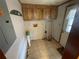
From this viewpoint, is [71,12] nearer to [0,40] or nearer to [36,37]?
[36,37]

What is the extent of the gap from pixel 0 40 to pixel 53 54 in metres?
2.50

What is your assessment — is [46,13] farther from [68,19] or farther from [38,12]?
[68,19]

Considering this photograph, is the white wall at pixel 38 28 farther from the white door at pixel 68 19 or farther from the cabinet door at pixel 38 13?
the white door at pixel 68 19

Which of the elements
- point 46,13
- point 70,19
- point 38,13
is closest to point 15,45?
point 70,19

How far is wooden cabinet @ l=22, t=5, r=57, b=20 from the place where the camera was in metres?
4.12

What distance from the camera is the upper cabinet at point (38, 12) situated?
4.12 m

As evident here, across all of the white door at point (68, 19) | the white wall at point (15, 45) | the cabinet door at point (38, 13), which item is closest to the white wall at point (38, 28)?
the cabinet door at point (38, 13)

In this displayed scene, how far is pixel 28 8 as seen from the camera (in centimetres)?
412

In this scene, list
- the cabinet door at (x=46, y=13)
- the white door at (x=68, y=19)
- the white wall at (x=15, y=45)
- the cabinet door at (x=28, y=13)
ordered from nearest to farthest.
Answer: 1. the white wall at (x=15, y=45)
2. the white door at (x=68, y=19)
3. the cabinet door at (x=28, y=13)
4. the cabinet door at (x=46, y=13)

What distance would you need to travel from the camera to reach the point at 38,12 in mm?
4312

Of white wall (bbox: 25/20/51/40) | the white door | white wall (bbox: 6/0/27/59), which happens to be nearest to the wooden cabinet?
white wall (bbox: 25/20/51/40)

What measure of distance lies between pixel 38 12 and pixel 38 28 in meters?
1.05

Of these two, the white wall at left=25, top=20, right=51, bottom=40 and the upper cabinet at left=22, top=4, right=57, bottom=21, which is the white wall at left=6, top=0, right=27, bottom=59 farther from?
the white wall at left=25, top=20, right=51, bottom=40

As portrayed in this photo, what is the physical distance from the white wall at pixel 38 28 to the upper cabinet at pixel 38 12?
0.47 meters
